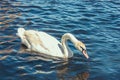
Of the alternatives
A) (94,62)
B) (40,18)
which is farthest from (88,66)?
(40,18)

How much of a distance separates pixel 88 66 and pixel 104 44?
2175 mm

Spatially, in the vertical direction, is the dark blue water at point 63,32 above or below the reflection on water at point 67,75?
above

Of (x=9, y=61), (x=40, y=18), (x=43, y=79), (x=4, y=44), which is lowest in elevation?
(x=43, y=79)

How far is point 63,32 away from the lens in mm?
18484

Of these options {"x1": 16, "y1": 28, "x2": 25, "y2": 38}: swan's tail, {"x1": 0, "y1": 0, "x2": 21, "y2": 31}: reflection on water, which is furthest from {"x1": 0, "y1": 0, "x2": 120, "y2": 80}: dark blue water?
{"x1": 16, "y1": 28, "x2": 25, "y2": 38}: swan's tail

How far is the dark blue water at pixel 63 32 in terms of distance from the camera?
14812 millimetres

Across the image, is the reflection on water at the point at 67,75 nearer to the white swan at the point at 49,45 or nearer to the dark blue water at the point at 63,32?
the dark blue water at the point at 63,32

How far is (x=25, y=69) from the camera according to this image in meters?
14.9

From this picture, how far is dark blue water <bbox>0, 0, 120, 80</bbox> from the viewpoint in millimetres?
14812

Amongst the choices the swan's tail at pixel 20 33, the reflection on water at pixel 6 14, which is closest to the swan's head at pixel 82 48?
the swan's tail at pixel 20 33

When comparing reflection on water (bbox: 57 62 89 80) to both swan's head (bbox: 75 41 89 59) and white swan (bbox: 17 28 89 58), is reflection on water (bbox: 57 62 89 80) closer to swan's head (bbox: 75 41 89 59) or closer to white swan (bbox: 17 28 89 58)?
swan's head (bbox: 75 41 89 59)

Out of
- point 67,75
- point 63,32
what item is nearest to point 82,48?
point 67,75

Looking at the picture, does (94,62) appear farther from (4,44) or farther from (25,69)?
(4,44)

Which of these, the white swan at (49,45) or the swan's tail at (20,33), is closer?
the white swan at (49,45)
